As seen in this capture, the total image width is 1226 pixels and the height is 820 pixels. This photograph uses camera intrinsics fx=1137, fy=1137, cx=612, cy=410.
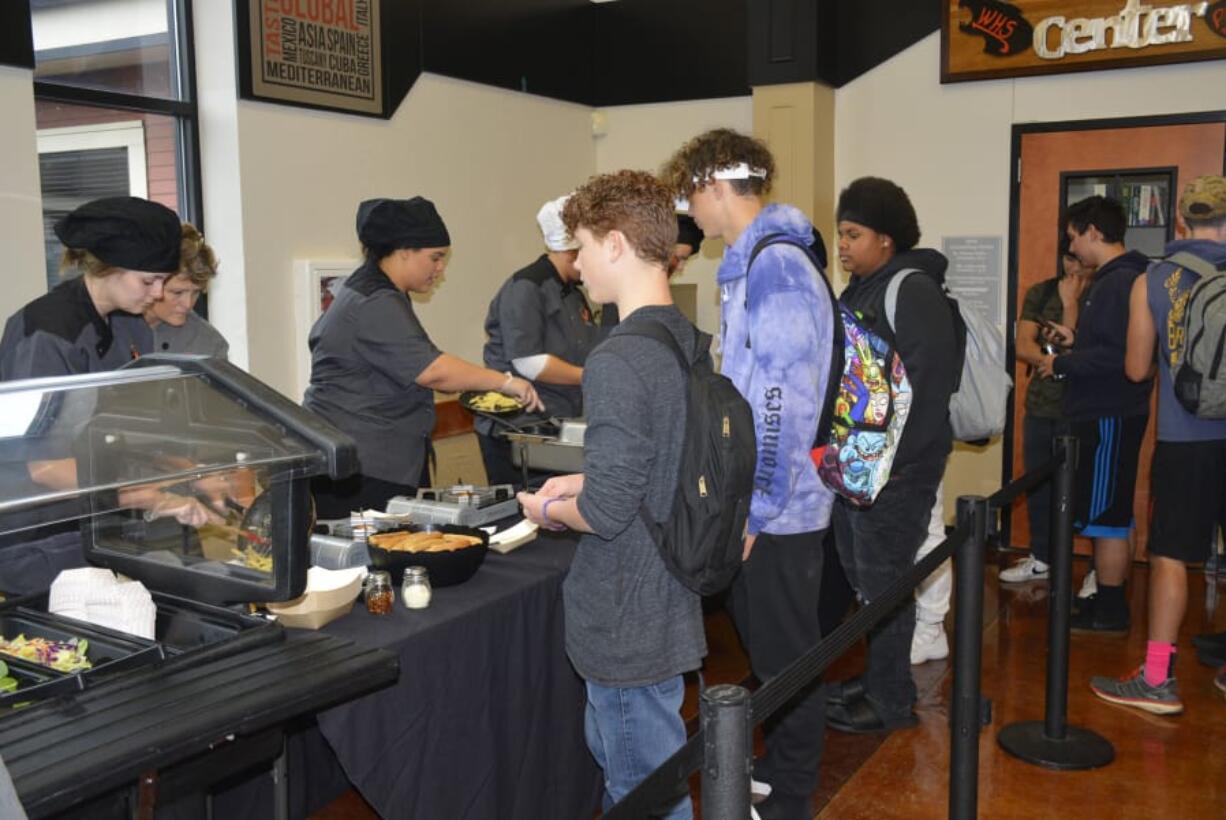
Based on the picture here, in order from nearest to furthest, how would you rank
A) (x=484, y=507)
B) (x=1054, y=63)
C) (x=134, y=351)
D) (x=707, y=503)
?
(x=707, y=503), (x=134, y=351), (x=484, y=507), (x=1054, y=63)

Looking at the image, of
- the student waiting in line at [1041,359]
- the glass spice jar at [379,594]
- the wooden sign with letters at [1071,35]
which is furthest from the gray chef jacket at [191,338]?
the wooden sign with letters at [1071,35]

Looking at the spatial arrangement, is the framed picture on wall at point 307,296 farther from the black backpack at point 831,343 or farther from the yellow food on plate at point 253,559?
the yellow food on plate at point 253,559

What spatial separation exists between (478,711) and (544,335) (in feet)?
6.40

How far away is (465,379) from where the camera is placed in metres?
3.46

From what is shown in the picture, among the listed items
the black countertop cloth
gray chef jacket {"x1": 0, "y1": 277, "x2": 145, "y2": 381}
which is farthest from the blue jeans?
gray chef jacket {"x1": 0, "y1": 277, "x2": 145, "y2": 381}

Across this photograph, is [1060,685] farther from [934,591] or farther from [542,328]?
[542,328]

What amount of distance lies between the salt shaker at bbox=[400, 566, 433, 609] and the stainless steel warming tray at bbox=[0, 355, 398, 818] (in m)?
0.38

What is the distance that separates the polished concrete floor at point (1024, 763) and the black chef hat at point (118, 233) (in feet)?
5.45

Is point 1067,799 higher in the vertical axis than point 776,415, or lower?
lower

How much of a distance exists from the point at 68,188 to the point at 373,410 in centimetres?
189

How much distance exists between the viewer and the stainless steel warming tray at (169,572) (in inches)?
63.6

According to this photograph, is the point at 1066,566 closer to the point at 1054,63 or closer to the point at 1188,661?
the point at 1188,661

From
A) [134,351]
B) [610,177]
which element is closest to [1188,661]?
[610,177]

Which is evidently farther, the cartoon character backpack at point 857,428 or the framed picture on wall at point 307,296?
the framed picture on wall at point 307,296
